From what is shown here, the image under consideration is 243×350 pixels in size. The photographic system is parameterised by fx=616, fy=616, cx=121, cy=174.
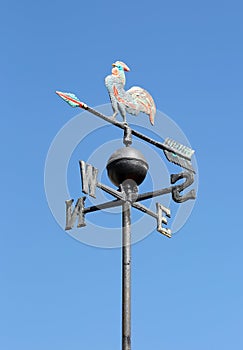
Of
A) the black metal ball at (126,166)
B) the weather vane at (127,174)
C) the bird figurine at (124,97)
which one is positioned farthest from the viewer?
the bird figurine at (124,97)

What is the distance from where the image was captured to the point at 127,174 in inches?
245

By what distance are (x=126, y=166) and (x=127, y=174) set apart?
87 mm

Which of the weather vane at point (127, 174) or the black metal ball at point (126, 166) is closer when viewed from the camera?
the weather vane at point (127, 174)

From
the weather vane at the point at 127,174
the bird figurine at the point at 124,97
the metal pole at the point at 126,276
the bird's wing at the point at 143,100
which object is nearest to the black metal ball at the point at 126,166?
the weather vane at the point at 127,174

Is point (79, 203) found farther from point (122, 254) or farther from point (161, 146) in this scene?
point (161, 146)

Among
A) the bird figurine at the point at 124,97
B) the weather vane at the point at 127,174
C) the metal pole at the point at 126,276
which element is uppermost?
the bird figurine at the point at 124,97

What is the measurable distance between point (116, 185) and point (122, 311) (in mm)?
1352

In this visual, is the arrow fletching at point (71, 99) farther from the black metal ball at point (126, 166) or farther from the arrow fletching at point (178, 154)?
the arrow fletching at point (178, 154)

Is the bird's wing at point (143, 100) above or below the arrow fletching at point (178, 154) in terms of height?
above

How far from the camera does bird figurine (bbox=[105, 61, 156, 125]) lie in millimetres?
6730

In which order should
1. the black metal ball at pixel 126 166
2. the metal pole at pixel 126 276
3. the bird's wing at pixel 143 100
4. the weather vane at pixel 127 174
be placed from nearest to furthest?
the metal pole at pixel 126 276 < the weather vane at pixel 127 174 < the black metal ball at pixel 126 166 < the bird's wing at pixel 143 100

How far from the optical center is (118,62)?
23.2 ft

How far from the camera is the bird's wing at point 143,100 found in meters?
7.05

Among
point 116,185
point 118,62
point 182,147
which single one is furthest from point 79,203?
point 118,62
